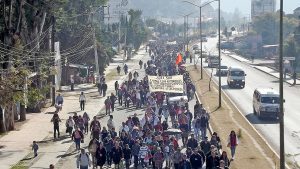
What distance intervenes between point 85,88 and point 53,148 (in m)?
30.3

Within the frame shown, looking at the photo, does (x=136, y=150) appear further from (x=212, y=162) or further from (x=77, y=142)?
(x=77, y=142)

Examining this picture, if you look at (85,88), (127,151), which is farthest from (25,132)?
(85,88)

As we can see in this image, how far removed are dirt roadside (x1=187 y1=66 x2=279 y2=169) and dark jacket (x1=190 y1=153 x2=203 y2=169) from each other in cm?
372

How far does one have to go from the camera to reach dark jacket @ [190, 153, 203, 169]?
75.4 ft

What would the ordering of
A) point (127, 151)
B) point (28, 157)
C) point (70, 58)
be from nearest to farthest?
point (127, 151) → point (28, 157) → point (70, 58)

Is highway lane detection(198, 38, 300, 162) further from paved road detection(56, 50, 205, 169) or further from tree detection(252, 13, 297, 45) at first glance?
tree detection(252, 13, 297, 45)

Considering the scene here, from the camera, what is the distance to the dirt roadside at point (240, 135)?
89.6ft

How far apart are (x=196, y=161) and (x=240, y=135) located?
11.2 m

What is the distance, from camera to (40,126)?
40125 mm

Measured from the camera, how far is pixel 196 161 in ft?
75.4

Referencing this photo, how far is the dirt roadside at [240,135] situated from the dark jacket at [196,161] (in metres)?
3.72

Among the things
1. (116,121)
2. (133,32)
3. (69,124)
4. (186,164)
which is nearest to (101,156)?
(186,164)

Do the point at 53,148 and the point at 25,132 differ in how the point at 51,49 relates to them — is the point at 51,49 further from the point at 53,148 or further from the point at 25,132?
the point at 53,148

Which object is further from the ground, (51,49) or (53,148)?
(51,49)
